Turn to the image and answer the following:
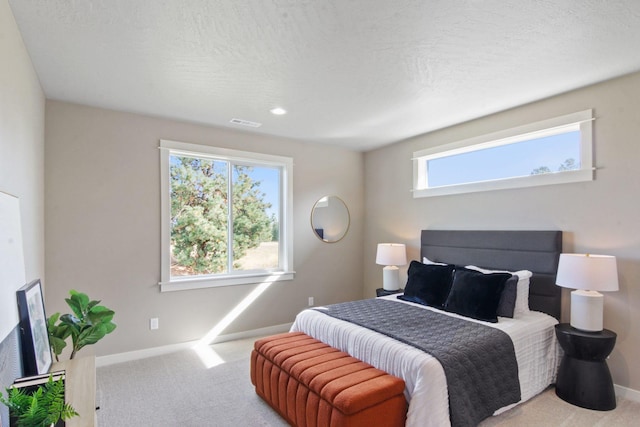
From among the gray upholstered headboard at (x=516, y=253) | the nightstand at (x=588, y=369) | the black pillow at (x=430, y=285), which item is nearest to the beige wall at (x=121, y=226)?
the black pillow at (x=430, y=285)

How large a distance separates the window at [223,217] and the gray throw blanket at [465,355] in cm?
188

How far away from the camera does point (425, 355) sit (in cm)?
217

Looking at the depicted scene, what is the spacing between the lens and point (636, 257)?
2.71m

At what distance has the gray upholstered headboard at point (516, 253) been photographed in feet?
10.2

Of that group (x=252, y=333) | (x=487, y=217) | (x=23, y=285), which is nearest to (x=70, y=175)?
(x=23, y=285)

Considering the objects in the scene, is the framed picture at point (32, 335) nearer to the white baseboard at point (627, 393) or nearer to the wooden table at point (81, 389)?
the wooden table at point (81, 389)

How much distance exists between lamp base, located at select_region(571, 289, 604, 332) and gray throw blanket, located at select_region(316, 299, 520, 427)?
663mm

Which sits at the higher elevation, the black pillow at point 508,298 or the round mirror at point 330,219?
the round mirror at point 330,219

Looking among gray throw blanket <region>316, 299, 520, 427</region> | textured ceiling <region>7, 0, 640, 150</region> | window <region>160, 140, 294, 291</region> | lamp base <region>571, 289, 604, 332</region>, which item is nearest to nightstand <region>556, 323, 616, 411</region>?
lamp base <region>571, 289, 604, 332</region>

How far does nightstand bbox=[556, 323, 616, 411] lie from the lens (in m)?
2.57

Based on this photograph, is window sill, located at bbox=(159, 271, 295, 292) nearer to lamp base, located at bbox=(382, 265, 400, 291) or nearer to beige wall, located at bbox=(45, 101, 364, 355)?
beige wall, located at bbox=(45, 101, 364, 355)

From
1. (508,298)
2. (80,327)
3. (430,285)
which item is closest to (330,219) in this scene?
(430,285)

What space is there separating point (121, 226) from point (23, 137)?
56.7 inches

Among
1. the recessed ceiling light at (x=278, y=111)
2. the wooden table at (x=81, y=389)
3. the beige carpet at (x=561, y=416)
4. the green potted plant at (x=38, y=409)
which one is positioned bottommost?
the beige carpet at (x=561, y=416)
